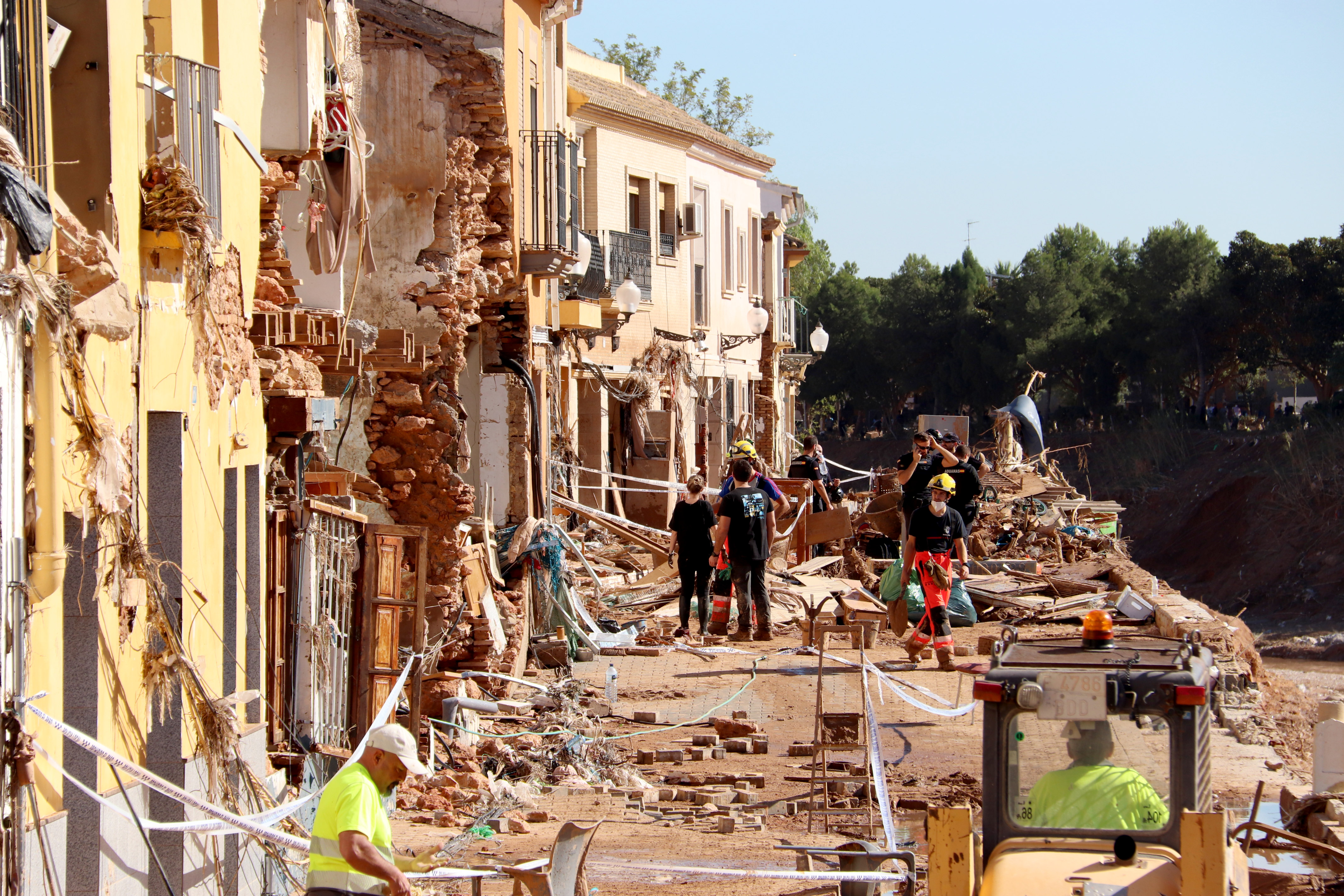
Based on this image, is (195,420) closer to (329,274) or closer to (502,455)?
(329,274)

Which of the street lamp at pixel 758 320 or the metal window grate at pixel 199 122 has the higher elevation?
the street lamp at pixel 758 320

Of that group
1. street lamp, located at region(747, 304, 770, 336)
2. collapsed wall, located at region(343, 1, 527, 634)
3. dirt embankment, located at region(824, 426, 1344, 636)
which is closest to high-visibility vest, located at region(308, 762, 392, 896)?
collapsed wall, located at region(343, 1, 527, 634)

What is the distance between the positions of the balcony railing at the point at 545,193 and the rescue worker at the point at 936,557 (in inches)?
234

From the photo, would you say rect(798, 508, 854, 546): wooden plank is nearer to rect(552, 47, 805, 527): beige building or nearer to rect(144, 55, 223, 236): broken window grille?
rect(552, 47, 805, 527): beige building

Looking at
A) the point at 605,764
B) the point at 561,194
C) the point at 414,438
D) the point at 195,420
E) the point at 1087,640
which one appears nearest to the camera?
the point at 1087,640

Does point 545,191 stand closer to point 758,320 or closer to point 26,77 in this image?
point 26,77

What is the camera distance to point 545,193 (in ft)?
61.2

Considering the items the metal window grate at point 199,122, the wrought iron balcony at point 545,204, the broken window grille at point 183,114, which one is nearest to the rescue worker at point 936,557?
the wrought iron balcony at point 545,204

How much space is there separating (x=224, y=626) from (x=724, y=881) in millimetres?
3302

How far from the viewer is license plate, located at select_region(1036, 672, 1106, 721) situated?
17.9 feet

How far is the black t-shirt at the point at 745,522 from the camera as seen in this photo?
610 inches

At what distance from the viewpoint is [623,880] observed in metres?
8.39

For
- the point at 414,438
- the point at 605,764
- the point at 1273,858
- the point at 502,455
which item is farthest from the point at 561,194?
the point at 1273,858

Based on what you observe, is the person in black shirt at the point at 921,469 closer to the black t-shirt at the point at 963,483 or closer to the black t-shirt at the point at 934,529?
the black t-shirt at the point at 963,483
